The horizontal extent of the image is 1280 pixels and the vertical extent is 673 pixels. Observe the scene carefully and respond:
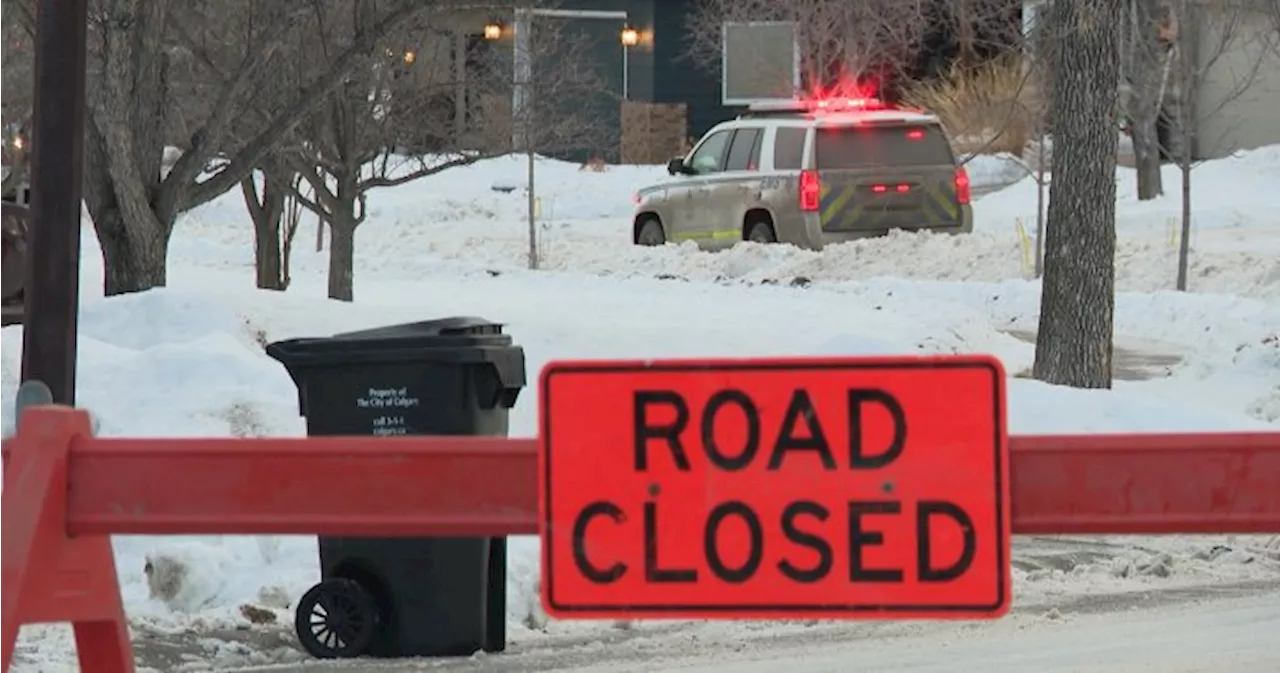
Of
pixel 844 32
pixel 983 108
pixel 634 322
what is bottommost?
pixel 634 322

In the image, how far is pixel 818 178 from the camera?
24.2 m

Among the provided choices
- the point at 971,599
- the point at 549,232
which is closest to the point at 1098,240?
the point at 971,599

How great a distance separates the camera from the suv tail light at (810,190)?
79.2 ft

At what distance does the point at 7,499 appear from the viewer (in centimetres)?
457

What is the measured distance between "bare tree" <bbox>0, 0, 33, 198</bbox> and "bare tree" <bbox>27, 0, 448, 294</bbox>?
8.35 m

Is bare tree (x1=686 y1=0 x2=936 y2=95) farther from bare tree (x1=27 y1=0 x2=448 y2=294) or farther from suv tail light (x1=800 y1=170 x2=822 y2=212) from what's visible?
bare tree (x1=27 y1=0 x2=448 y2=294)

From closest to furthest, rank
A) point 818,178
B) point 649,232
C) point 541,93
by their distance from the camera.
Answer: point 541,93 → point 818,178 → point 649,232

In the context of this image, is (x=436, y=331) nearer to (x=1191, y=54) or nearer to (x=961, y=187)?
(x=961, y=187)

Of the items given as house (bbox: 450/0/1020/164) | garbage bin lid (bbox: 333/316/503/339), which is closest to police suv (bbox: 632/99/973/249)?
garbage bin lid (bbox: 333/316/503/339)

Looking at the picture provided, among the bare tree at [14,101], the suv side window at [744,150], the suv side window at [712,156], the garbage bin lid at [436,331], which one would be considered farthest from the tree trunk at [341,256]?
the garbage bin lid at [436,331]

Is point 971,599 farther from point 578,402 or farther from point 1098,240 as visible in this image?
point 1098,240

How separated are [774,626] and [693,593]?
4071 millimetres

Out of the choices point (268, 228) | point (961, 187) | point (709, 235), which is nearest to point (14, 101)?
point (268, 228)

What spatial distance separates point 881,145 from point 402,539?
56.0 ft
